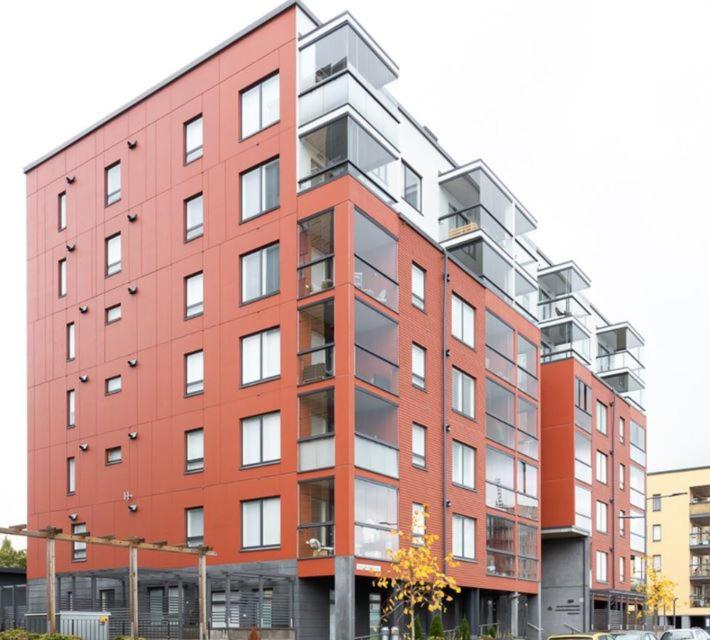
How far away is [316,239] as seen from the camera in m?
35.8

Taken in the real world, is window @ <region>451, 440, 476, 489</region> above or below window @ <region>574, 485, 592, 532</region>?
above

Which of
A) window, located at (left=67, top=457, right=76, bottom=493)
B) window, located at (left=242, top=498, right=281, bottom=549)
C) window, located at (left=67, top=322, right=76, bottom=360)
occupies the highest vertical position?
window, located at (left=67, top=322, right=76, bottom=360)

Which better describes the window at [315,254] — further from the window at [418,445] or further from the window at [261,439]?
the window at [418,445]

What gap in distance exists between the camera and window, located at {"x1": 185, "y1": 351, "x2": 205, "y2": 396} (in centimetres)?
3809

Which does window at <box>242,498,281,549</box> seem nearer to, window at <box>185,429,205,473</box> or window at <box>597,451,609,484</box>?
window at <box>185,429,205,473</box>

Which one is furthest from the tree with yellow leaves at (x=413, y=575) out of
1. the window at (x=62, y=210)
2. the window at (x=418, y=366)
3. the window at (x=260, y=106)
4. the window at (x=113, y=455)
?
the window at (x=62, y=210)

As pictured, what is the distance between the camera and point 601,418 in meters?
59.7

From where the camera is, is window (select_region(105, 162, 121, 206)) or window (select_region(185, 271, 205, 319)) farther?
window (select_region(105, 162, 121, 206))

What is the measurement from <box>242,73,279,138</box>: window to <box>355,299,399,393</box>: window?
26.2ft

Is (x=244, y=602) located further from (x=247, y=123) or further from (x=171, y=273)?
(x=247, y=123)

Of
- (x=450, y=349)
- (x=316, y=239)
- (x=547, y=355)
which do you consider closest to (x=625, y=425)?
(x=547, y=355)

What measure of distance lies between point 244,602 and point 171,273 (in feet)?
43.2

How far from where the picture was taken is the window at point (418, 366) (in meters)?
38.3

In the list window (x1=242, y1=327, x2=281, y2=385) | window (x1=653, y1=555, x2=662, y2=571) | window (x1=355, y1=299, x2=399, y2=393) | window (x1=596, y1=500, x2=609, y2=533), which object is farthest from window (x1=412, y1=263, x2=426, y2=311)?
window (x1=653, y1=555, x2=662, y2=571)
